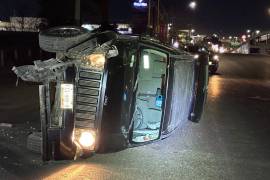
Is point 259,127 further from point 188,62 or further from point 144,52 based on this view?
point 144,52

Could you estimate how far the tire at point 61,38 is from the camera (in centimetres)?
747

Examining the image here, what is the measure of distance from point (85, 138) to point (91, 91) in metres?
0.65

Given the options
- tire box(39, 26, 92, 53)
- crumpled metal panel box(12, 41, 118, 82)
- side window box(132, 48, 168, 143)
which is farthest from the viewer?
side window box(132, 48, 168, 143)

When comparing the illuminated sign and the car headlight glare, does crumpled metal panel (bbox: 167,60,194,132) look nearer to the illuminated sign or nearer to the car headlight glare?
the car headlight glare

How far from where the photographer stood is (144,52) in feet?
25.3

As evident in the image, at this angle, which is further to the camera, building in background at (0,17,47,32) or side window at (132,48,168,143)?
building in background at (0,17,47,32)

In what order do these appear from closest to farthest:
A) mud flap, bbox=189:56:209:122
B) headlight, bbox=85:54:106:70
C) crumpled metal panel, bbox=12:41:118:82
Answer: crumpled metal panel, bbox=12:41:118:82 < headlight, bbox=85:54:106:70 < mud flap, bbox=189:56:209:122

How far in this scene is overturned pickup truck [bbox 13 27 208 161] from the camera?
6805mm

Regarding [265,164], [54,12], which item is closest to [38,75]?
[265,164]

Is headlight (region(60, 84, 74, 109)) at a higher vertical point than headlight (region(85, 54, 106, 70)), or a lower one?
lower

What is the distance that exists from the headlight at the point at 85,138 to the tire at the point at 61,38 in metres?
1.28

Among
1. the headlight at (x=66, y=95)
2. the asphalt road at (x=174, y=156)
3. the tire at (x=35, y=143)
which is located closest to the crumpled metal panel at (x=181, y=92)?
the asphalt road at (x=174, y=156)

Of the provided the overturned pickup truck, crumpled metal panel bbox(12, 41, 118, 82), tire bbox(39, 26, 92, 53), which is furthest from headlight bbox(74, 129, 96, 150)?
tire bbox(39, 26, 92, 53)

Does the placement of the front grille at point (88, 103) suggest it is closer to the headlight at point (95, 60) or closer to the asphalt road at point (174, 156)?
the headlight at point (95, 60)
